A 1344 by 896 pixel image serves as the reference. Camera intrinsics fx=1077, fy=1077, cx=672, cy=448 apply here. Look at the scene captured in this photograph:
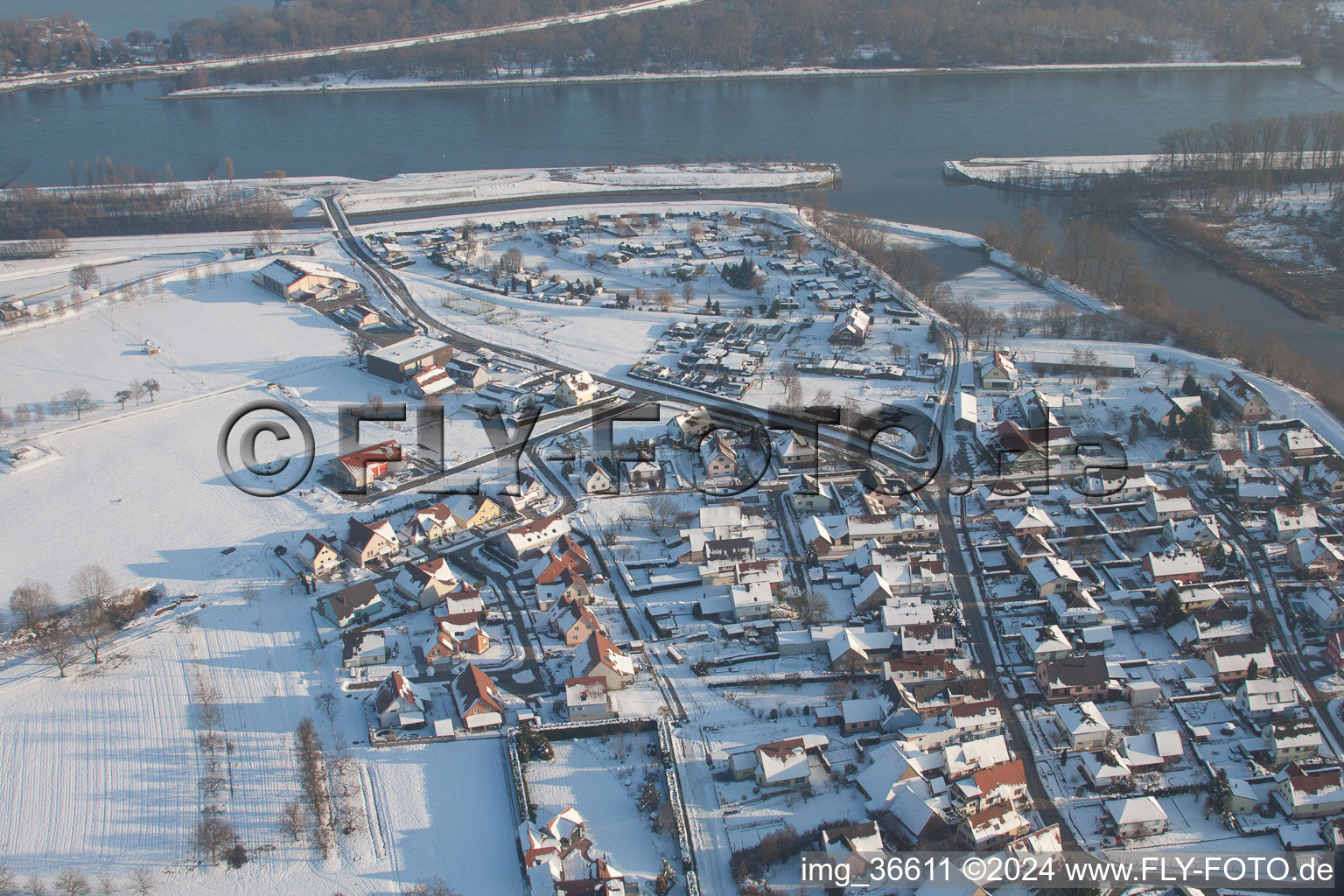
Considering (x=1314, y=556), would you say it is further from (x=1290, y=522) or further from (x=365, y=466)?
(x=365, y=466)

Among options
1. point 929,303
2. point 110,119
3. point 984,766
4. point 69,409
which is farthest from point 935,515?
point 110,119

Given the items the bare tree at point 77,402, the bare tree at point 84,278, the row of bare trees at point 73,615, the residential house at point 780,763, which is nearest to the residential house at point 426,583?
the row of bare trees at point 73,615

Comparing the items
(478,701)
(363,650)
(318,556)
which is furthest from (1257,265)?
(363,650)

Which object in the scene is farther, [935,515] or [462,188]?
[462,188]

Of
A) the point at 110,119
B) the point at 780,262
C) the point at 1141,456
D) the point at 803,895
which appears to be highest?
the point at 110,119

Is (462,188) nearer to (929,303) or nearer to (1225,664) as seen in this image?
(929,303)
